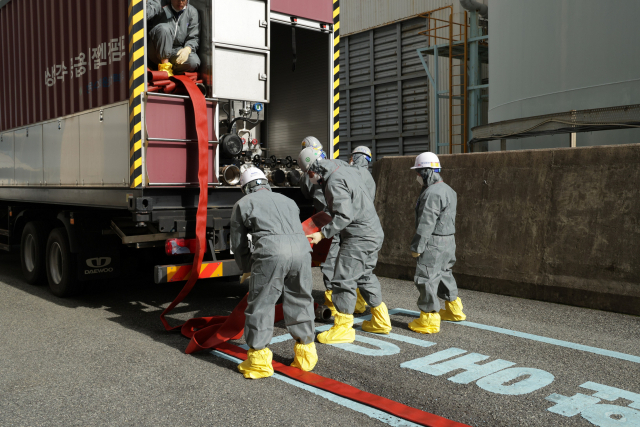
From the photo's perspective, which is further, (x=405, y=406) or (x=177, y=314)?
(x=177, y=314)

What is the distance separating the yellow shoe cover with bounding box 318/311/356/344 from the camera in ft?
18.4

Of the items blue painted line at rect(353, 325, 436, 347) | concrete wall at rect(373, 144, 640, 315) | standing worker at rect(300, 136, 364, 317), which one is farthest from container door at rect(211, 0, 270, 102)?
concrete wall at rect(373, 144, 640, 315)

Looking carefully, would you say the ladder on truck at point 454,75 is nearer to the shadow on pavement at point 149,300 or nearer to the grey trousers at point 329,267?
the shadow on pavement at point 149,300

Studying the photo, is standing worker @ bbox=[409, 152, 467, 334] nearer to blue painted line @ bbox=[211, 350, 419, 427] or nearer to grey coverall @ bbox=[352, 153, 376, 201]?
grey coverall @ bbox=[352, 153, 376, 201]

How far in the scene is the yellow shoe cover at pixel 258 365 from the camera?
15.0 feet

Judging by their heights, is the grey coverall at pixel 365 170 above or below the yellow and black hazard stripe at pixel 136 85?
below

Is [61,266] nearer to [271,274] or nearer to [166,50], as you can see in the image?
[166,50]

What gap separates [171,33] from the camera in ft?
21.4

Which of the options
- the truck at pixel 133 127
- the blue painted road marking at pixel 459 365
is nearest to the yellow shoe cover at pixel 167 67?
the truck at pixel 133 127

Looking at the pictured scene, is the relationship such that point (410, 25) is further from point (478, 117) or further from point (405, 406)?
point (405, 406)

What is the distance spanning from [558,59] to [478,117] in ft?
23.0

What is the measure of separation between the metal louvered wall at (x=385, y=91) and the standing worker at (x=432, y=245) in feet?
49.5

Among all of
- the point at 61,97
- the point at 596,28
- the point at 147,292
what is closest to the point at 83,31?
the point at 61,97

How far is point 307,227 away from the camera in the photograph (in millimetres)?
5887
